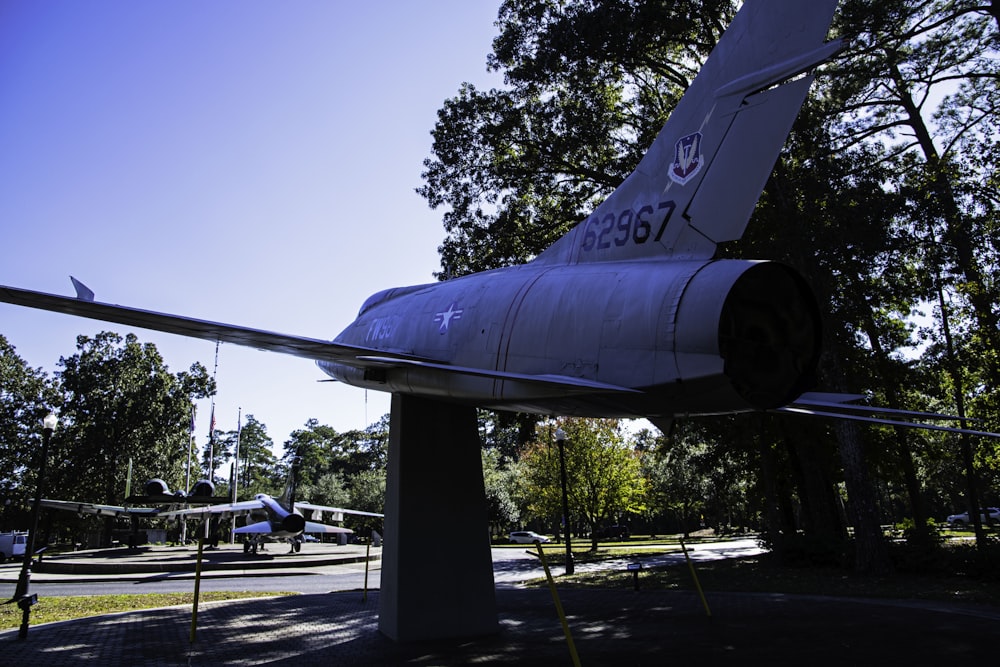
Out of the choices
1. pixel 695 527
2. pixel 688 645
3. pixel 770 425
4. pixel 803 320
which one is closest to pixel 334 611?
pixel 688 645

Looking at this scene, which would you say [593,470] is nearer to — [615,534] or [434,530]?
[615,534]

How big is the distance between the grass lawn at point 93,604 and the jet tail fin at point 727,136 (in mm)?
12598

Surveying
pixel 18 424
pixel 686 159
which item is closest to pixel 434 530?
pixel 686 159

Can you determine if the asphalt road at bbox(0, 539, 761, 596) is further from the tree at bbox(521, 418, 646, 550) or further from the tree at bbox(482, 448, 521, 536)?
the tree at bbox(482, 448, 521, 536)

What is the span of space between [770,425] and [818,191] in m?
9.57

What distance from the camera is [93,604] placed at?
14.3m

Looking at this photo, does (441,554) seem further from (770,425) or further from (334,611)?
(770,425)

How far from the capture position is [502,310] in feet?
25.3

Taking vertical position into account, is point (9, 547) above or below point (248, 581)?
above

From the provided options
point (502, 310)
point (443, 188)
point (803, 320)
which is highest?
point (443, 188)

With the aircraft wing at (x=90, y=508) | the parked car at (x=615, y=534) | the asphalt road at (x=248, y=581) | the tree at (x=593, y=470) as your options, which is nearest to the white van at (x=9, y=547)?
the aircraft wing at (x=90, y=508)

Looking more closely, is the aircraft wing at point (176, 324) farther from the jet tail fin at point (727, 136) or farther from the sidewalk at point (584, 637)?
the sidewalk at point (584, 637)

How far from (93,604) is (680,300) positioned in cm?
1507

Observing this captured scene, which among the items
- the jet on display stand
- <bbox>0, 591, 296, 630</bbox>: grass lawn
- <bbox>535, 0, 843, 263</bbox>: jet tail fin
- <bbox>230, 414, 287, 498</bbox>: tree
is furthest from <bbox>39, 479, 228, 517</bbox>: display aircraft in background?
<bbox>230, 414, 287, 498</bbox>: tree
